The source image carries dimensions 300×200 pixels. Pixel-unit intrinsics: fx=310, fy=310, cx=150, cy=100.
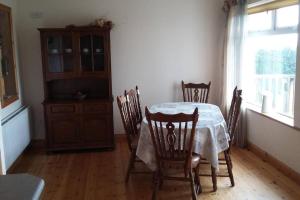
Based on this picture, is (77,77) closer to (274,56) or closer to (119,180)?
(119,180)

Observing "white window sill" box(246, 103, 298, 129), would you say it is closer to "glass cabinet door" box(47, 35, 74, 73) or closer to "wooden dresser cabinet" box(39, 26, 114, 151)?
"wooden dresser cabinet" box(39, 26, 114, 151)

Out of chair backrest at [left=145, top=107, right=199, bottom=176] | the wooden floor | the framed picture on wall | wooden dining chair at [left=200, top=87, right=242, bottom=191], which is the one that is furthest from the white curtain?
the framed picture on wall

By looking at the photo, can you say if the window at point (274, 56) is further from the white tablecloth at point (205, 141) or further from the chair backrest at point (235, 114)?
the white tablecloth at point (205, 141)

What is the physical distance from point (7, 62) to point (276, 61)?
11.4 ft

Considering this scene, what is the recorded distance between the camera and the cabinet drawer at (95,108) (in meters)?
4.32

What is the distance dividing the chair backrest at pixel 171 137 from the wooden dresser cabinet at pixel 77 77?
162cm

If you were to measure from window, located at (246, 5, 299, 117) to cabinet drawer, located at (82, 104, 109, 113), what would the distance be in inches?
83.9

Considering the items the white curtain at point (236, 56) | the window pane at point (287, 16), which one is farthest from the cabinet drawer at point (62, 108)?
the window pane at point (287, 16)

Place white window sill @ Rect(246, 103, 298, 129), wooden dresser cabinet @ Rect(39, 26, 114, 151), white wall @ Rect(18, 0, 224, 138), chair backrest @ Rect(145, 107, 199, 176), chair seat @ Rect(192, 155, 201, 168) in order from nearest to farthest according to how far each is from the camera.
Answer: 1. chair backrest @ Rect(145, 107, 199, 176)
2. chair seat @ Rect(192, 155, 201, 168)
3. white window sill @ Rect(246, 103, 298, 129)
4. wooden dresser cabinet @ Rect(39, 26, 114, 151)
5. white wall @ Rect(18, 0, 224, 138)

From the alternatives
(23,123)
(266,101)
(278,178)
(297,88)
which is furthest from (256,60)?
(23,123)

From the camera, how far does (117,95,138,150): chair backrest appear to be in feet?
10.7

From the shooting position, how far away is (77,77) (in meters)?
4.38

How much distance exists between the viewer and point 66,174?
3.70 m

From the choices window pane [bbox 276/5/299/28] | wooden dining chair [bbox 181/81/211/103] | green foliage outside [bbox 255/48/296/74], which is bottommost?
wooden dining chair [bbox 181/81/211/103]
